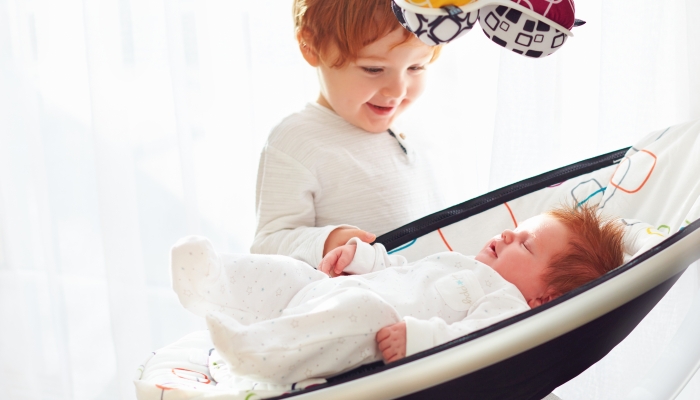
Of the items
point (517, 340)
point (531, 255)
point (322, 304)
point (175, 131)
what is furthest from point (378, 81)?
point (175, 131)

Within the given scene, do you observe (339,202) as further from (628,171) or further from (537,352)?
(537,352)

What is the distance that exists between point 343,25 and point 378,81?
0.37 ft

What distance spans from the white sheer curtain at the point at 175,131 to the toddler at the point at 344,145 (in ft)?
0.78

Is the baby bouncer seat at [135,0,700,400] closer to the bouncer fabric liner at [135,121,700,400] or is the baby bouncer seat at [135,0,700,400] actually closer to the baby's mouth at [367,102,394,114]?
the bouncer fabric liner at [135,121,700,400]

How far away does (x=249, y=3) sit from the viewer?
58.9 inches

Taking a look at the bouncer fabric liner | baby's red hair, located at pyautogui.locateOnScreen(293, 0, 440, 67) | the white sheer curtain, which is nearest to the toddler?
baby's red hair, located at pyautogui.locateOnScreen(293, 0, 440, 67)

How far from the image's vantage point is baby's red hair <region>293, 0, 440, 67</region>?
104 centimetres

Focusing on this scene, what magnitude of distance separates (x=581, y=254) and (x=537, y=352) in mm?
293

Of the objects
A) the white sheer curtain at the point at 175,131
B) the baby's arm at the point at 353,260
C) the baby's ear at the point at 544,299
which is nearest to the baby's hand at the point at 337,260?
the baby's arm at the point at 353,260

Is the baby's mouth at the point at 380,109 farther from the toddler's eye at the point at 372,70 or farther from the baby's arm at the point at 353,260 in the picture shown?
the baby's arm at the point at 353,260

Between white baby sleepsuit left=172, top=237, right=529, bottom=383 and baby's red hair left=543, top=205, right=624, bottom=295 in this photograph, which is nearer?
white baby sleepsuit left=172, top=237, right=529, bottom=383

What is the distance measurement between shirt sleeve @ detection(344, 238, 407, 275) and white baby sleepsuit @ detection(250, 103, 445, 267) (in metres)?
0.13

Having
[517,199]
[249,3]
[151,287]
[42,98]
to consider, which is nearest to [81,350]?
[151,287]

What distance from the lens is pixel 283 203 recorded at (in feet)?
3.77
